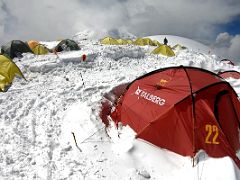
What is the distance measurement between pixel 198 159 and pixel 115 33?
111432mm

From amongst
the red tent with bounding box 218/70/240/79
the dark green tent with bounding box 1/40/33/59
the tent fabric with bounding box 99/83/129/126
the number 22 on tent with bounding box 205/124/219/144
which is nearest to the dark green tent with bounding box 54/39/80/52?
the dark green tent with bounding box 1/40/33/59

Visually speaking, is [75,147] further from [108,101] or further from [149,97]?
[108,101]

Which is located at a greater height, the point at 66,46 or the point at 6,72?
the point at 6,72

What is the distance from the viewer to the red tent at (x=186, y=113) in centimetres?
824

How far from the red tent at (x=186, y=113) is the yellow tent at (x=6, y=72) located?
617 cm

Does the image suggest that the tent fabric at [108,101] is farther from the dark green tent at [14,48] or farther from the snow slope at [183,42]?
the snow slope at [183,42]

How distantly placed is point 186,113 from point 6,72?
911cm

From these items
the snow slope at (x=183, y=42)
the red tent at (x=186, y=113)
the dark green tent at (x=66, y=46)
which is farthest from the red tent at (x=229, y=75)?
the snow slope at (x=183, y=42)

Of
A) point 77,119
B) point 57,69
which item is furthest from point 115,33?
point 77,119

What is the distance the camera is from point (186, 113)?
27.9 ft

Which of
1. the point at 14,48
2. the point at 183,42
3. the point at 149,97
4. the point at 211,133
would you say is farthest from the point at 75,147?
the point at 183,42

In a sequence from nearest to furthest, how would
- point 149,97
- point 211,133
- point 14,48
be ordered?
point 211,133, point 149,97, point 14,48

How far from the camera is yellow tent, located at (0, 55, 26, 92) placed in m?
14.2

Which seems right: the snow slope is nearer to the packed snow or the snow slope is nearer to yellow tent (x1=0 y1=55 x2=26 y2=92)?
yellow tent (x1=0 y1=55 x2=26 y2=92)
